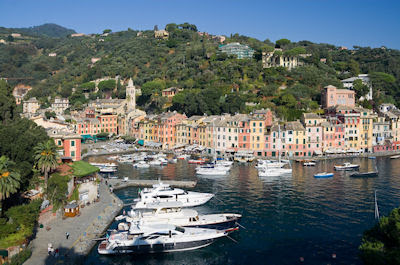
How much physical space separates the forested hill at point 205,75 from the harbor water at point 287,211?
130 ft

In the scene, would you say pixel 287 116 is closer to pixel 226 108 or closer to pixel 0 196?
pixel 226 108

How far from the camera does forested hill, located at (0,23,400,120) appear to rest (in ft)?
360

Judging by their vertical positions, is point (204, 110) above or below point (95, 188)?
above

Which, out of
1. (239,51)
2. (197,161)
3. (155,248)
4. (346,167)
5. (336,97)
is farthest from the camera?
(239,51)

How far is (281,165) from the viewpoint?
70.4 metres

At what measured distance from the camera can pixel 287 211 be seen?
45.6 m

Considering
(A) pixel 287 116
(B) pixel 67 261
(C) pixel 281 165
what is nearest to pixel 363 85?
(A) pixel 287 116

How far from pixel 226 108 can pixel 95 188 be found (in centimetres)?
6166

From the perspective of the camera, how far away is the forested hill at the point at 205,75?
10969 centimetres

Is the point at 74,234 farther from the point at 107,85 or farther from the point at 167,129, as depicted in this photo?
the point at 107,85

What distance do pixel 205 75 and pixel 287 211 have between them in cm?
8865

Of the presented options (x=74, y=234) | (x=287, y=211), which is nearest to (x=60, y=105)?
(x=74, y=234)

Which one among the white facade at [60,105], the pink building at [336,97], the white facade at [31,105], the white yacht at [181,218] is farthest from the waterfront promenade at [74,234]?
the white facade at [31,105]

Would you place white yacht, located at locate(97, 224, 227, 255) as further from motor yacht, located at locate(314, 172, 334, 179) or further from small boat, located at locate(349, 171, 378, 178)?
small boat, located at locate(349, 171, 378, 178)
